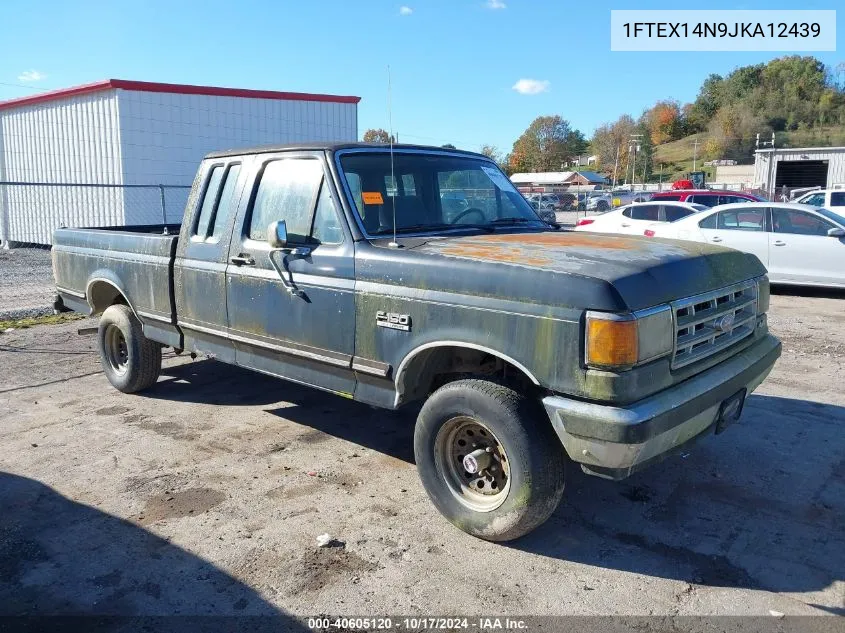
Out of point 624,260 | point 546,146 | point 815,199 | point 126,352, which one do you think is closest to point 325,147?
point 624,260

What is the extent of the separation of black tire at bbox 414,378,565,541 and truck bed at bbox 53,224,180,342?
270 cm

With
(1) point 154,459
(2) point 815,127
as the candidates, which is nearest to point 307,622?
(1) point 154,459

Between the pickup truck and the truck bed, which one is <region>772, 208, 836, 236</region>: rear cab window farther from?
the truck bed

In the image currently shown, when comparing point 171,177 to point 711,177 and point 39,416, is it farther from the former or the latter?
point 711,177

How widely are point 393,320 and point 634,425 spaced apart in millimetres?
1414

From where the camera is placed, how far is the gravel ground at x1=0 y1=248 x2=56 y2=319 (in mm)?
10391

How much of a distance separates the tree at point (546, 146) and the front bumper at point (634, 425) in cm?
10547

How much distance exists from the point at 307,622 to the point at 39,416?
379 centimetres

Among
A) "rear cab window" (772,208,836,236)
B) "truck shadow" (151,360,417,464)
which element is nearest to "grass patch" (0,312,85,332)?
"truck shadow" (151,360,417,464)

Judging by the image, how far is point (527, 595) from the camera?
3.21 meters

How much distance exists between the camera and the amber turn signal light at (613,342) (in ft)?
9.98

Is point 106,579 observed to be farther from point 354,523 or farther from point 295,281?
point 295,281

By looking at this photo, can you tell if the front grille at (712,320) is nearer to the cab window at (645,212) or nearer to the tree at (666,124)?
the cab window at (645,212)

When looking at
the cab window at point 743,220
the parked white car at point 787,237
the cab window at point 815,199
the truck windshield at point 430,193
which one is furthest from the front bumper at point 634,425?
the cab window at point 815,199
